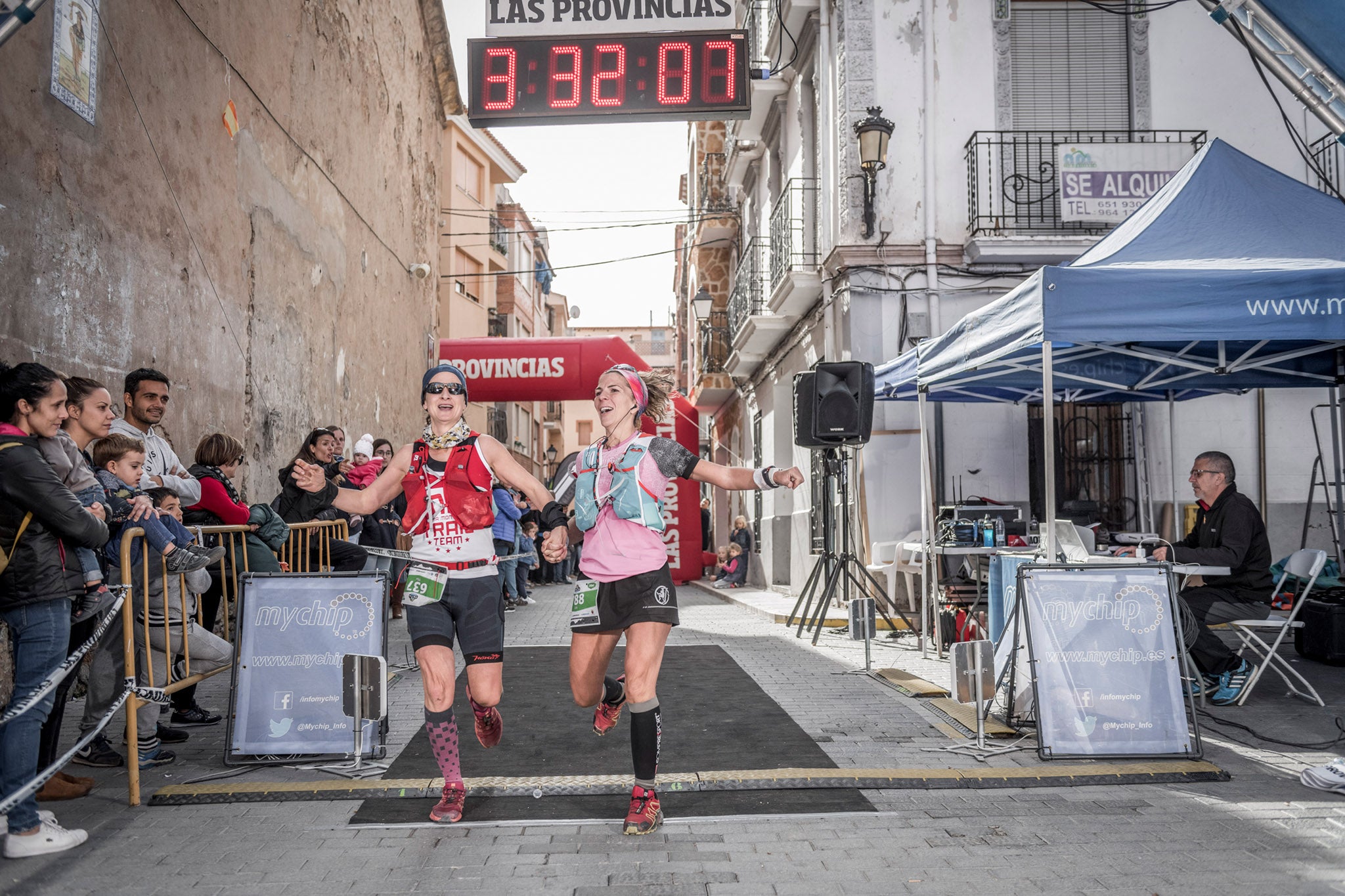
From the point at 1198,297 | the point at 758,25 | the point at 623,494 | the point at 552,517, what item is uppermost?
the point at 758,25

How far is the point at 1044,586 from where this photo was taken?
5793 millimetres

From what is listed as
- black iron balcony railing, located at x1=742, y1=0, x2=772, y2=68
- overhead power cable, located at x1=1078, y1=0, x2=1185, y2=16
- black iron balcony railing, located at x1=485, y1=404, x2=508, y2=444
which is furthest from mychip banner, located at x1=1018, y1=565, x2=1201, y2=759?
black iron balcony railing, located at x1=485, y1=404, x2=508, y2=444

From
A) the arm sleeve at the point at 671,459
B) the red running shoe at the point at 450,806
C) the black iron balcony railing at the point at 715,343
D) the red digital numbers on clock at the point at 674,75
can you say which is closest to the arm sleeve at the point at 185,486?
the red running shoe at the point at 450,806

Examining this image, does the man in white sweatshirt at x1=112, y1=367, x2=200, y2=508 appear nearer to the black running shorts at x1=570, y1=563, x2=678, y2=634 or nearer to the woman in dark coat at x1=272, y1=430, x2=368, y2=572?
the woman in dark coat at x1=272, y1=430, x2=368, y2=572

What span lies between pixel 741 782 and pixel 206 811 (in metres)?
2.48

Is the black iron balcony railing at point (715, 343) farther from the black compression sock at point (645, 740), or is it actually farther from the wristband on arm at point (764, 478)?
the black compression sock at point (645, 740)

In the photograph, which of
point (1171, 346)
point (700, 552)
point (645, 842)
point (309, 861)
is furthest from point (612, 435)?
point (700, 552)

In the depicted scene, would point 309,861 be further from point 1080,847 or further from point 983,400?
point 983,400

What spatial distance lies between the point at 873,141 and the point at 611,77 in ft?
12.7

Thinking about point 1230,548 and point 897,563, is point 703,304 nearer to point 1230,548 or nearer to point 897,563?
point 897,563

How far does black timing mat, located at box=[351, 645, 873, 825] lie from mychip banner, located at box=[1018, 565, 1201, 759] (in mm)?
1268

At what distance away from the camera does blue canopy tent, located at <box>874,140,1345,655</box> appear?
6348 mm

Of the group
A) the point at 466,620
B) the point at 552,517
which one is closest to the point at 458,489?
the point at 552,517

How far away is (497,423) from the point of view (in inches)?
1566
